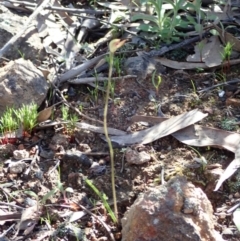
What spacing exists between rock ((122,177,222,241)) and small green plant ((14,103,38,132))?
0.75 meters

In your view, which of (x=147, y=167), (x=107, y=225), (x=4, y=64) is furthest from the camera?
(x=4, y=64)

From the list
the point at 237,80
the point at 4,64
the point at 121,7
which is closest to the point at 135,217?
the point at 237,80

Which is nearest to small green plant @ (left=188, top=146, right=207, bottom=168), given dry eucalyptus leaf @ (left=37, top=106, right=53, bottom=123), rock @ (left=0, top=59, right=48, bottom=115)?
dry eucalyptus leaf @ (left=37, top=106, right=53, bottom=123)

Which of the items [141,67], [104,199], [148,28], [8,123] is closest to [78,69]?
[141,67]

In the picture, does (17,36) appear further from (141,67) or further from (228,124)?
(228,124)

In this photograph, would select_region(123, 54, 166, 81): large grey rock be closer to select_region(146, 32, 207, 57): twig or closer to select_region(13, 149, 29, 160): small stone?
select_region(146, 32, 207, 57): twig

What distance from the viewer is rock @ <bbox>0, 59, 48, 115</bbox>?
287 centimetres

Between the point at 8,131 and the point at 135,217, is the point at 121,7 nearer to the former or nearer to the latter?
the point at 8,131

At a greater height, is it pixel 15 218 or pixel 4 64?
pixel 4 64

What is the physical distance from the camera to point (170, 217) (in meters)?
2.12

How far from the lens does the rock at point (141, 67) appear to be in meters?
3.10

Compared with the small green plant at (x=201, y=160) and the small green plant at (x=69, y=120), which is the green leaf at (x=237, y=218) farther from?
the small green plant at (x=69, y=120)

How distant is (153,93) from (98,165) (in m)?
0.54

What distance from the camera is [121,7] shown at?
11.6ft
